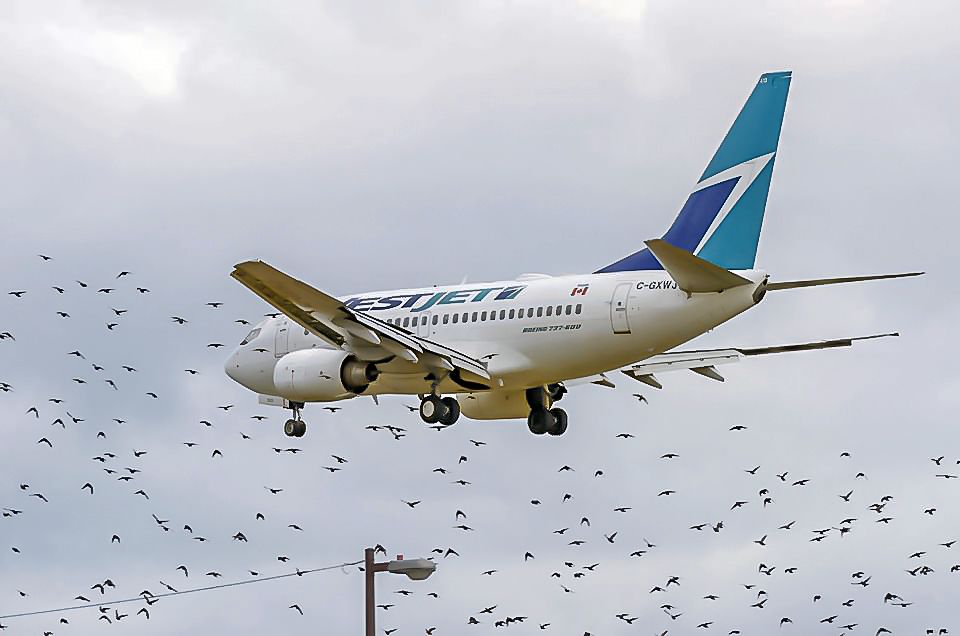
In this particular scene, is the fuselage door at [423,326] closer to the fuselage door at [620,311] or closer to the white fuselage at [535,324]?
the white fuselage at [535,324]

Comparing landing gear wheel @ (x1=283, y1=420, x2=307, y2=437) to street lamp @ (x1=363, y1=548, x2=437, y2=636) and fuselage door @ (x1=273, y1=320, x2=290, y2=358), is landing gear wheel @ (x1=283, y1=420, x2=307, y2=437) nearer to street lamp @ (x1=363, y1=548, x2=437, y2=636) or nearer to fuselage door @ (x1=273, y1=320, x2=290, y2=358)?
fuselage door @ (x1=273, y1=320, x2=290, y2=358)

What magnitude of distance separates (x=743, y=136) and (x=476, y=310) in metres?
8.84

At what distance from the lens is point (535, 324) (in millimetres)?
47719

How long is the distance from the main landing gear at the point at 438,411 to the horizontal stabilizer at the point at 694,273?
8.18m

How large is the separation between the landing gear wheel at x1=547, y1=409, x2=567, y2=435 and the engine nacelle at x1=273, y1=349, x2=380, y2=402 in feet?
19.9

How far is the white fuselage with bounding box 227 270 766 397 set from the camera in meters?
44.7

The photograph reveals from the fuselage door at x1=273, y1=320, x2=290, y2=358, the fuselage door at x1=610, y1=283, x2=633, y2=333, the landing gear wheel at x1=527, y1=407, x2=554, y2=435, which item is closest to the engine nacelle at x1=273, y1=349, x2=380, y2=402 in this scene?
the fuselage door at x1=273, y1=320, x2=290, y2=358

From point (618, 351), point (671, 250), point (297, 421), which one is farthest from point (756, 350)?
point (297, 421)

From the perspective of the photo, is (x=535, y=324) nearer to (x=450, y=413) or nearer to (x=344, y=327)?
(x=450, y=413)

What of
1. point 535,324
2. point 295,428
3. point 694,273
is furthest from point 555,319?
point 295,428

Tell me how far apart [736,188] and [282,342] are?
575 inches

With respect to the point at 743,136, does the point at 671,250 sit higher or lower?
lower

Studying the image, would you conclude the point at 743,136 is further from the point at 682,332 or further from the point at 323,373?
the point at 323,373

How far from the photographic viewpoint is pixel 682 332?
1758 inches
